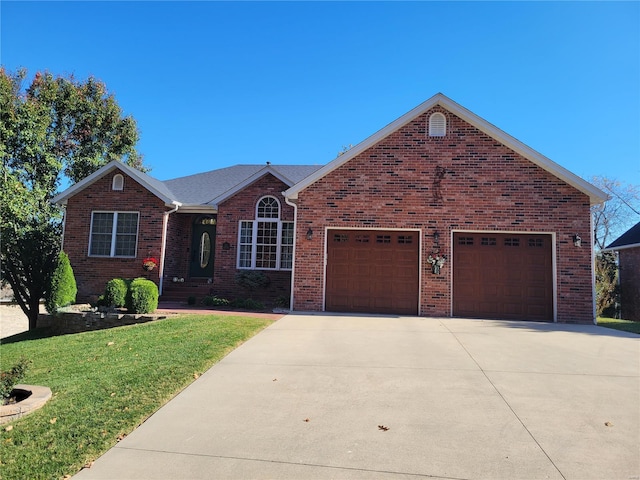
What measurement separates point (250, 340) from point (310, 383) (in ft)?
8.47

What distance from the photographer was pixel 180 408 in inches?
177

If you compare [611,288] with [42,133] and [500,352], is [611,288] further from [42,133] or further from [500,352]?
[42,133]

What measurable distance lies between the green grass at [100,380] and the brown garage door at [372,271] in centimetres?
331

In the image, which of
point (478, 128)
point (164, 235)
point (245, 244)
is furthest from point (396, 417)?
point (164, 235)

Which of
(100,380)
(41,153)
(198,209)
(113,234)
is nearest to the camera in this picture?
(100,380)

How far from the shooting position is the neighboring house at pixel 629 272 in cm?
1762

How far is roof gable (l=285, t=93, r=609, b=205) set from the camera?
11477 millimetres

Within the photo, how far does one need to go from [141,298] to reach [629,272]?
19828 millimetres

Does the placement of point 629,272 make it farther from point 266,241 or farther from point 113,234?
point 113,234

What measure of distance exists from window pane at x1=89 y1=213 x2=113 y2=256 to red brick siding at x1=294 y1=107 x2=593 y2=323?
7.59m

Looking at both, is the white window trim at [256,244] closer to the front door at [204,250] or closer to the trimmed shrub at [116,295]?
the front door at [204,250]

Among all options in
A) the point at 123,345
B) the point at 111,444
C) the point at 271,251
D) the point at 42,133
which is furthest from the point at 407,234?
the point at 42,133

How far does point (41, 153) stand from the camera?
1742 cm

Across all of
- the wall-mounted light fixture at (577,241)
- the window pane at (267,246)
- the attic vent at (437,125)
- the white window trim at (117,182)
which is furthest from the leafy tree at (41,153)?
the wall-mounted light fixture at (577,241)
